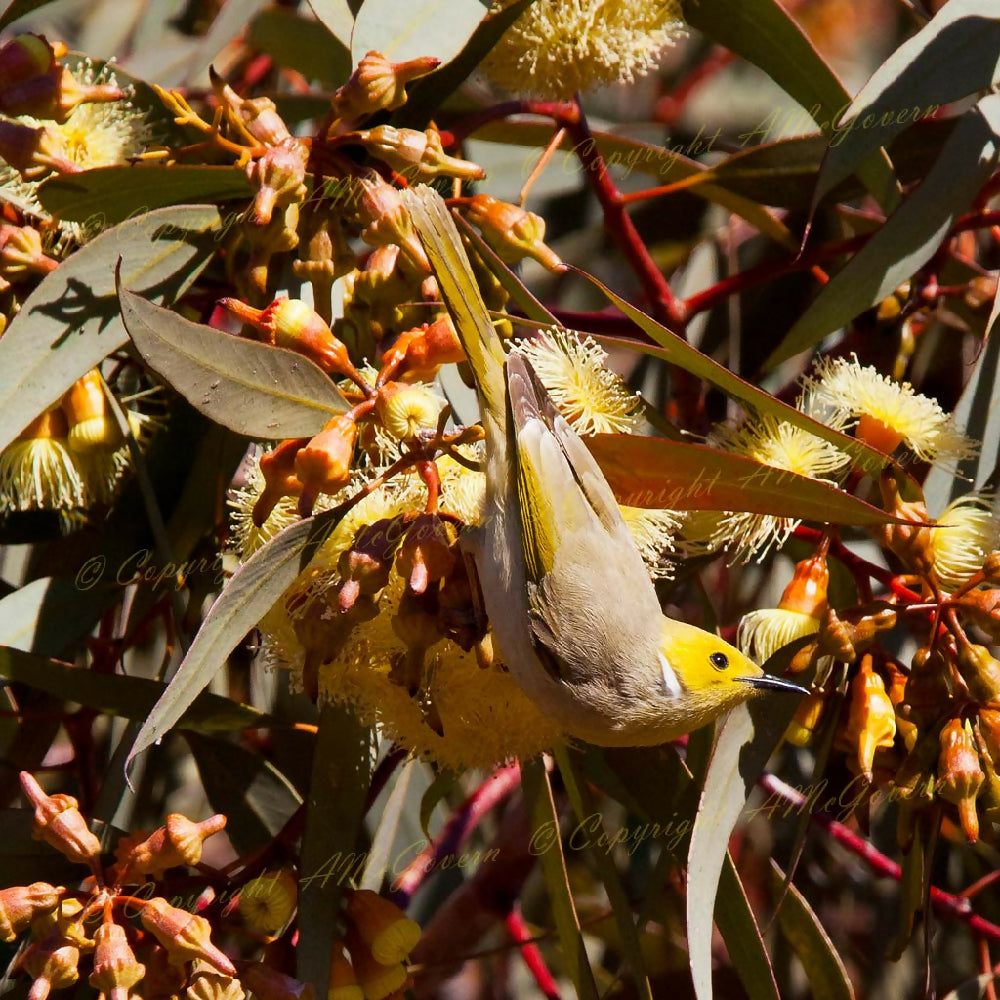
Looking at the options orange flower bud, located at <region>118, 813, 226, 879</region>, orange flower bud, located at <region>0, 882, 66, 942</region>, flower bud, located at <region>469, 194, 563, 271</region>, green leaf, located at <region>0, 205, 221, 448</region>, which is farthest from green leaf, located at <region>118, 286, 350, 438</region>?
orange flower bud, located at <region>0, 882, 66, 942</region>

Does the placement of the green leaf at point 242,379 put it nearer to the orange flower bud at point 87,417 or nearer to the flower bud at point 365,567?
the flower bud at point 365,567

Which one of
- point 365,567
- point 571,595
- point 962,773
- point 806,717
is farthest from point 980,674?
point 365,567

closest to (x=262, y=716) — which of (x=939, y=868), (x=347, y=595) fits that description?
(x=347, y=595)

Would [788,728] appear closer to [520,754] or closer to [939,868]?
[520,754]

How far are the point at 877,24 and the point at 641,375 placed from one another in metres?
1.58

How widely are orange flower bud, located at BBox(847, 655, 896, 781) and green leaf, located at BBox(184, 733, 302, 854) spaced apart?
0.96 metres

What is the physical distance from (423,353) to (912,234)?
3.17 ft

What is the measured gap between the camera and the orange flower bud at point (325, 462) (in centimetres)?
143

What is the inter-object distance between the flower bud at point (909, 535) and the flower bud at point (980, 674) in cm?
14

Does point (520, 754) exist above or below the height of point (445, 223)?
below

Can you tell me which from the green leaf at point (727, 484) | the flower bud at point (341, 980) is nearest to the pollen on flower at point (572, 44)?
the green leaf at point (727, 484)

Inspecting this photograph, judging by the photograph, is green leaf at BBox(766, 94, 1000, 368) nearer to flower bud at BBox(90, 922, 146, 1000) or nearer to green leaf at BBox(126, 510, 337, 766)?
green leaf at BBox(126, 510, 337, 766)

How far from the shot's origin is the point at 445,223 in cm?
176

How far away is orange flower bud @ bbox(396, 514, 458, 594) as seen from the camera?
1.48 meters
